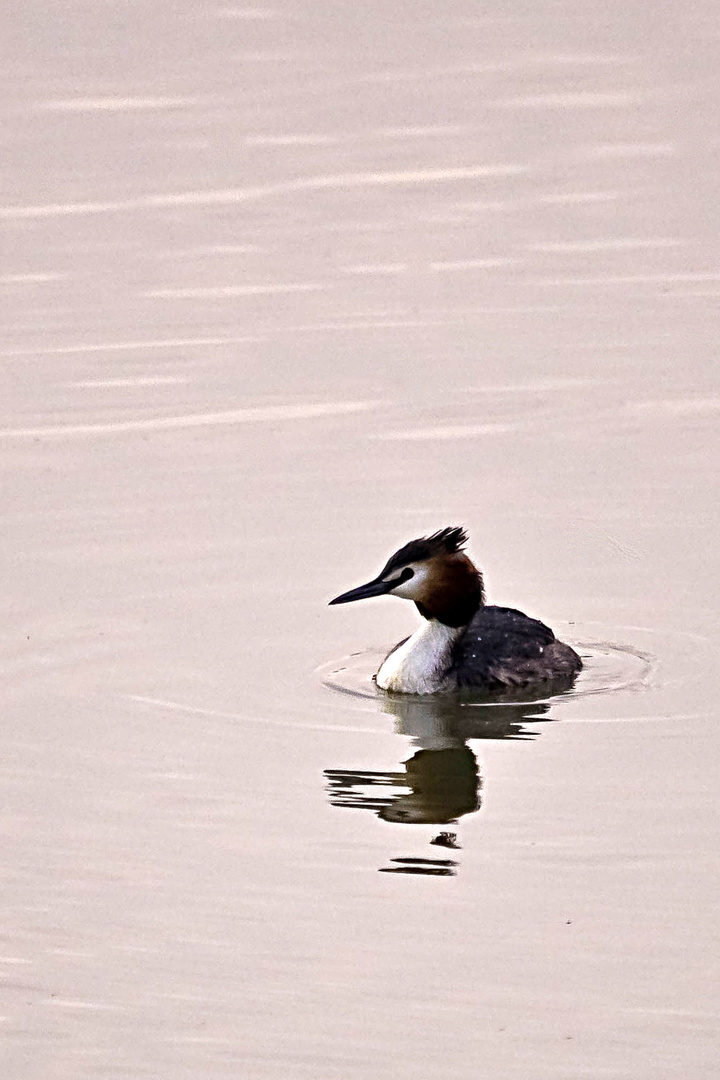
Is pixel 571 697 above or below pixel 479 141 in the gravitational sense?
below

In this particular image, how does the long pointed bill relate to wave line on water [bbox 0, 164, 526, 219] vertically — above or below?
below

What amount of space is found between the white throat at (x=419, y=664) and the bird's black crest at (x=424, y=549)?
37cm

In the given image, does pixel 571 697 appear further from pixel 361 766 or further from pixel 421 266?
pixel 421 266

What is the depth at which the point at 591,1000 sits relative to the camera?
336 inches

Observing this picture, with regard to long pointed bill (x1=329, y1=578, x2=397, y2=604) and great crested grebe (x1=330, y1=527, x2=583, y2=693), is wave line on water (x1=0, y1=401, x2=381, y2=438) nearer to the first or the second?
great crested grebe (x1=330, y1=527, x2=583, y2=693)

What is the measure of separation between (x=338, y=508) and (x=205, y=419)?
64.5 inches

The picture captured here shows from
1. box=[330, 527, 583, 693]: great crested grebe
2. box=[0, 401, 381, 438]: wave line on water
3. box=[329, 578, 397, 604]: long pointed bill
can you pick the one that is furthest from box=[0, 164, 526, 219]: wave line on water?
box=[329, 578, 397, 604]: long pointed bill

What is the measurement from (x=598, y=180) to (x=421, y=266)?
2585 mm

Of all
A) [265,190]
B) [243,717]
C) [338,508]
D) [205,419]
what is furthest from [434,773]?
[265,190]

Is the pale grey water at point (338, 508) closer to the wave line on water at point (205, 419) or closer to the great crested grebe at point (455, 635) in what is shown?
the wave line on water at point (205, 419)

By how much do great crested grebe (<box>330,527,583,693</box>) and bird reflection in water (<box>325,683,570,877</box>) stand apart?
111 millimetres

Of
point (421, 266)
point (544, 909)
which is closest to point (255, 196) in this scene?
point (421, 266)

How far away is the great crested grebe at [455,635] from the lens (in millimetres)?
12156

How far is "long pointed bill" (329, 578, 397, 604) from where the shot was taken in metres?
12.1
